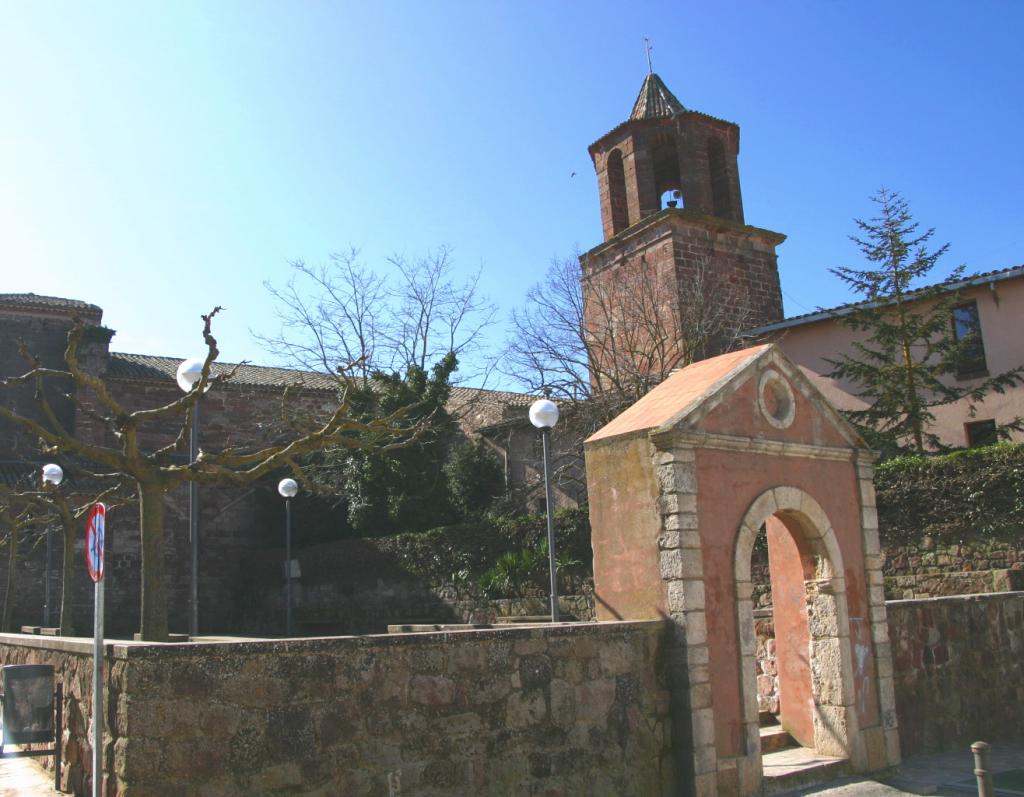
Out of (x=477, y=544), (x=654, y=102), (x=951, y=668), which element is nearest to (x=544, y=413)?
(x=951, y=668)

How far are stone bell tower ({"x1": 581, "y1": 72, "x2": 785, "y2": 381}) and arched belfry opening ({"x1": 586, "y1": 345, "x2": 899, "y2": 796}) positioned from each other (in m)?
12.7

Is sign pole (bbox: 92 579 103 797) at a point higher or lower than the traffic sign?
lower

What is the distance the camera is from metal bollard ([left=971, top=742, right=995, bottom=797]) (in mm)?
5867

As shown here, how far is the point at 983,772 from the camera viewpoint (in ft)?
19.3

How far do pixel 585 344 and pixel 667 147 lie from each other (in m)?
6.70

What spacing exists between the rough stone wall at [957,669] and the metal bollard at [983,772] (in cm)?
433

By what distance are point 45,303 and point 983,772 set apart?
28.5 metres

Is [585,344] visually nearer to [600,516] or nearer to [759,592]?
[759,592]

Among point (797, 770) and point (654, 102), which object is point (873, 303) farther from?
point (797, 770)

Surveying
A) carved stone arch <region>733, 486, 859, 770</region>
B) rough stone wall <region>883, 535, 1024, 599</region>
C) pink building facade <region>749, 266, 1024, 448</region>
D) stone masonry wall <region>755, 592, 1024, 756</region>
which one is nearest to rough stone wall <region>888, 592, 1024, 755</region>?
stone masonry wall <region>755, 592, 1024, 756</region>

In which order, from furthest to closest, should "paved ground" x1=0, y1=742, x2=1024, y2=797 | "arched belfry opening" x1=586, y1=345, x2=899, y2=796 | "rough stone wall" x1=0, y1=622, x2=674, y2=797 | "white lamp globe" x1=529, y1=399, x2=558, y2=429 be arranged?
"white lamp globe" x1=529, y1=399, x2=558, y2=429 → "arched belfry opening" x1=586, y1=345, x2=899, y2=796 → "paved ground" x1=0, y1=742, x2=1024, y2=797 → "rough stone wall" x1=0, y1=622, x2=674, y2=797

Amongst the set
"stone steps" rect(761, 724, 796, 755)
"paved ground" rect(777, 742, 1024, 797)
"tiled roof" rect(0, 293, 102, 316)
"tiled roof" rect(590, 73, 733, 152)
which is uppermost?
"tiled roof" rect(590, 73, 733, 152)

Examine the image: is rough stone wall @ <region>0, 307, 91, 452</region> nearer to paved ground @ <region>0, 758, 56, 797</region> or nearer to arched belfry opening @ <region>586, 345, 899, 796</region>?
paved ground @ <region>0, 758, 56, 797</region>

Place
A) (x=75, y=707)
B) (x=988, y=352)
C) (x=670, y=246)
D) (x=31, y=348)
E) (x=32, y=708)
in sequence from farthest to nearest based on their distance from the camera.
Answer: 1. (x=31, y=348)
2. (x=670, y=246)
3. (x=988, y=352)
4. (x=32, y=708)
5. (x=75, y=707)
